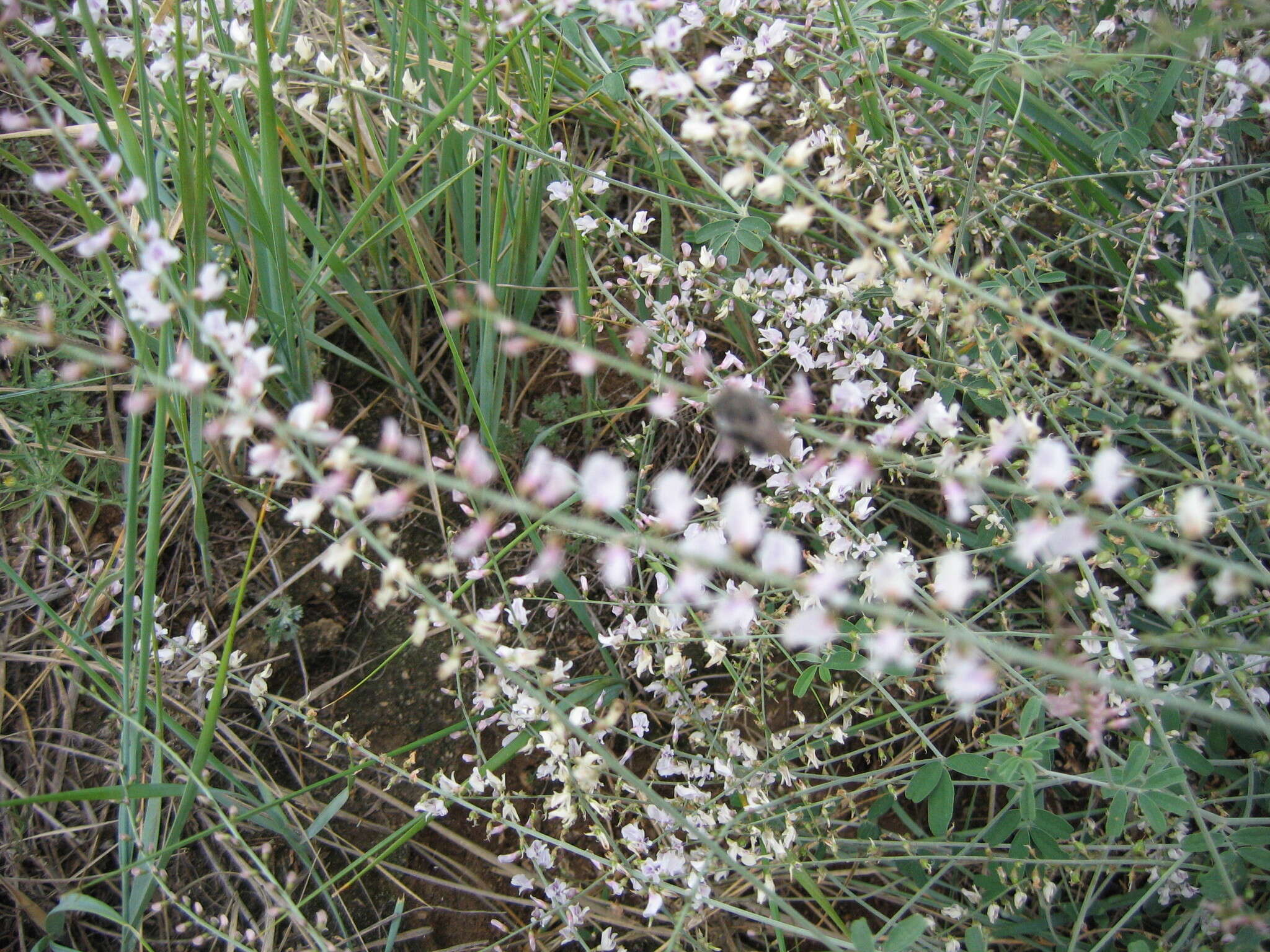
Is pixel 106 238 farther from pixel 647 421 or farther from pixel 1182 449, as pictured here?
pixel 1182 449

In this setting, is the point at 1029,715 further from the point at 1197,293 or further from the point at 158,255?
the point at 158,255

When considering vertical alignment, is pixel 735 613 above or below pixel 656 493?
above

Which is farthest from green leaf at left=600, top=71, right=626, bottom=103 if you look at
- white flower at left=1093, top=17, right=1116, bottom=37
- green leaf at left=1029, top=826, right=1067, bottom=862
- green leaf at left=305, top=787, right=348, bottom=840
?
green leaf at left=1029, top=826, right=1067, bottom=862

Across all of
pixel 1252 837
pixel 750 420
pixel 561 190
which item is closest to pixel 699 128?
pixel 750 420

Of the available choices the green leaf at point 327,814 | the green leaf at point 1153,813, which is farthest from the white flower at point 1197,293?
the green leaf at point 327,814

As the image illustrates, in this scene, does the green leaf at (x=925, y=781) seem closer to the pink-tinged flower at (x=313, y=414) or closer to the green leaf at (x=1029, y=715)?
the green leaf at (x=1029, y=715)

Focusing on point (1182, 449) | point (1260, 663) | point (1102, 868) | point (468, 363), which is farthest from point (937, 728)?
point (468, 363)

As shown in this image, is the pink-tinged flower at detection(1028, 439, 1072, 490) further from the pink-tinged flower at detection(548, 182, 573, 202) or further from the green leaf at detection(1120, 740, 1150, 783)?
the pink-tinged flower at detection(548, 182, 573, 202)
